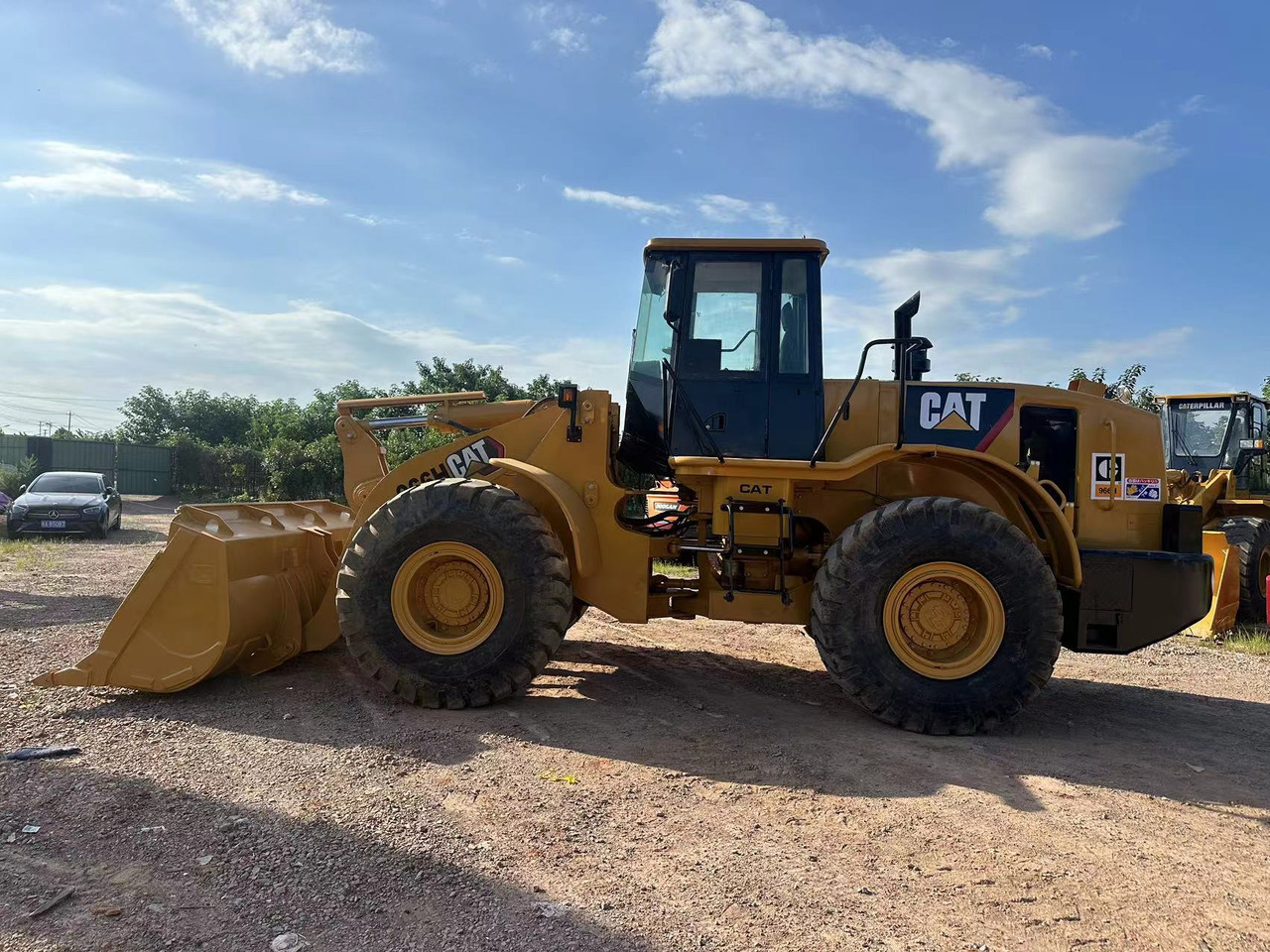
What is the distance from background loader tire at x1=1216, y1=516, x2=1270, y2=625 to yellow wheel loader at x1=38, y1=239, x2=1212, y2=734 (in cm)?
506

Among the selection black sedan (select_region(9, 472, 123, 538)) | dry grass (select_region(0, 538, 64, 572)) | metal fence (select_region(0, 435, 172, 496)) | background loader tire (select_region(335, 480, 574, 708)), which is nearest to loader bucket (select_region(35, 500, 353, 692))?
background loader tire (select_region(335, 480, 574, 708))

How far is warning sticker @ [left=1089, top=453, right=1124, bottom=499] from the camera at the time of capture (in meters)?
5.36

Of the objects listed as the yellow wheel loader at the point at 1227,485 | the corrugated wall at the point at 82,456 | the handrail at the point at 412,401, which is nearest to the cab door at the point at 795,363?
the handrail at the point at 412,401

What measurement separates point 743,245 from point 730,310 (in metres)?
0.42

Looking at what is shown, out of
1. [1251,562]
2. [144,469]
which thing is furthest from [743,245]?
[144,469]

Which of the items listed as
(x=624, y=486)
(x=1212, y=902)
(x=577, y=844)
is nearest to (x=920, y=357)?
(x=624, y=486)

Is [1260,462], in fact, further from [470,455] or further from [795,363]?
[470,455]

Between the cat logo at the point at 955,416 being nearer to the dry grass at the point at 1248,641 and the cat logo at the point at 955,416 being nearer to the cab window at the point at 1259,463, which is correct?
the dry grass at the point at 1248,641

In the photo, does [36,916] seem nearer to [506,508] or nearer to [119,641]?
[119,641]

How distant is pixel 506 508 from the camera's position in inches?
196

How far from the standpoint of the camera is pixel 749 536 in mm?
5180

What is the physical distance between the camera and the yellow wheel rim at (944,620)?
477 centimetres

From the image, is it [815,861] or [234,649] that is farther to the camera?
[234,649]

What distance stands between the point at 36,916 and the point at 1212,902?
12.9 feet
